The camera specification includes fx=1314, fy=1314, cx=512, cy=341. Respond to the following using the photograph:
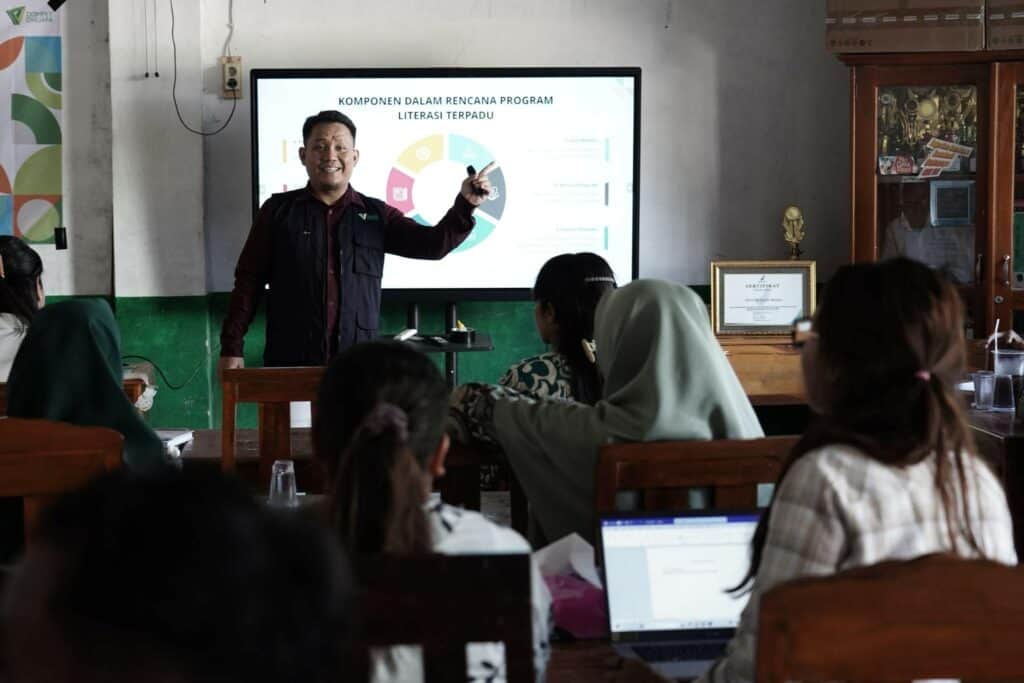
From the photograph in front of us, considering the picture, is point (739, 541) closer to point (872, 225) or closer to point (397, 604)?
point (397, 604)

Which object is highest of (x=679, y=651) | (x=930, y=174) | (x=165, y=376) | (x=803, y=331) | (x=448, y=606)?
(x=930, y=174)

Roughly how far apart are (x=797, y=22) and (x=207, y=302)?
2637 millimetres

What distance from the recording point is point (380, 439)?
143 cm

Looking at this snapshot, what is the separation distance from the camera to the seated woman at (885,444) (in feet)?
4.60

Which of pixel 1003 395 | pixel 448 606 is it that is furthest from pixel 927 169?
pixel 448 606

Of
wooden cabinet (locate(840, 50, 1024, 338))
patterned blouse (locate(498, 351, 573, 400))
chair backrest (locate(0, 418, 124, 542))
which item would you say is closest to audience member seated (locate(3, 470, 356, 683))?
chair backrest (locate(0, 418, 124, 542))

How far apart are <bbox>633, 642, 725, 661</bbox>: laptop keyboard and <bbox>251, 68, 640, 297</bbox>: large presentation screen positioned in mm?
3395

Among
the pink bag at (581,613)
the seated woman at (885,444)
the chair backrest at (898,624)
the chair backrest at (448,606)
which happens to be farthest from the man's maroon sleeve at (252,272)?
the chair backrest at (898,624)

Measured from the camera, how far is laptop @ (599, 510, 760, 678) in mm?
1785

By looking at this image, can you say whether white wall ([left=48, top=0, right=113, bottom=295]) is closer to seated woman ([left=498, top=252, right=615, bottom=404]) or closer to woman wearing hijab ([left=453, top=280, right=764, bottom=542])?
seated woman ([left=498, top=252, right=615, bottom=404])

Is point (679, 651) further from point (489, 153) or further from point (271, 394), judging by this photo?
point (489, 153)

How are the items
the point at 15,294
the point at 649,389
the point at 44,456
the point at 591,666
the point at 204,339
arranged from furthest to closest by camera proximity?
1. the point at 204,339
2. the point at 15,294
3. the point at 649,389
4. the point at 44,456
5. the point at 591,666

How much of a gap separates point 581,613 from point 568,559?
12 cm

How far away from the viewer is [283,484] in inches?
92.2
